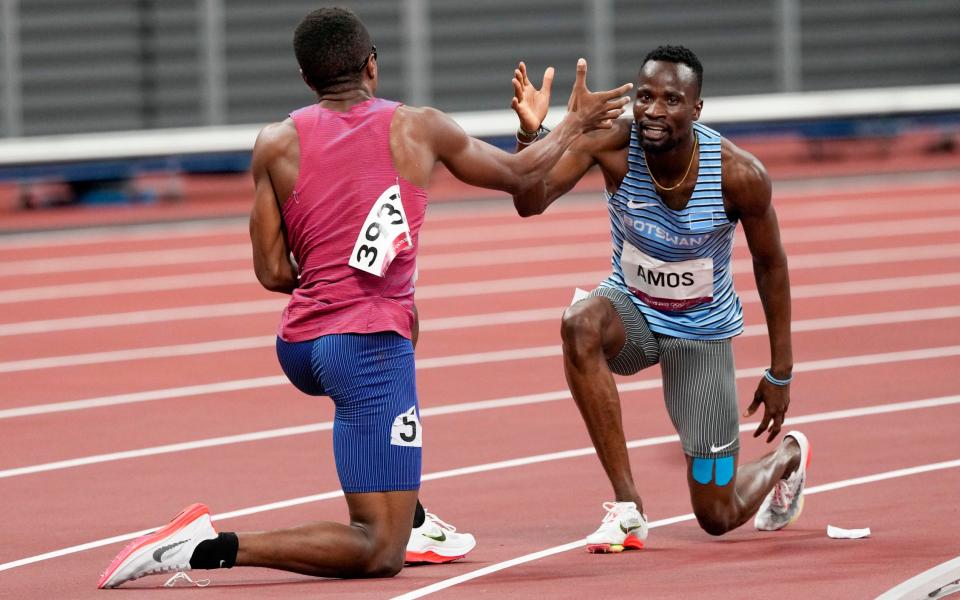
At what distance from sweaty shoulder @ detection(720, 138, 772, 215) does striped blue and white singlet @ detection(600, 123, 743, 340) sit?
0.03 metres

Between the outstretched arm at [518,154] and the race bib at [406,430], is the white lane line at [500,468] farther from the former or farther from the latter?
the outstretched arm at [518,154]

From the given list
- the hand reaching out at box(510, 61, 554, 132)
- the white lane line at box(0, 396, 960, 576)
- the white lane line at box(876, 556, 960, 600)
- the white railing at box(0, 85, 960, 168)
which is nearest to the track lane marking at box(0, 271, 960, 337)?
the white lane line at box(0, 396, 960, 576)

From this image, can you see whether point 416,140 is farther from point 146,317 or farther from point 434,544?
point 146,317

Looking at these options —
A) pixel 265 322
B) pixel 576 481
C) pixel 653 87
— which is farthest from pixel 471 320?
pixel 653 87

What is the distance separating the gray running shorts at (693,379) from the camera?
20.5 ft

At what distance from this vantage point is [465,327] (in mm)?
12422

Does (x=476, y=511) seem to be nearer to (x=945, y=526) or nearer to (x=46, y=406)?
(x=945, y=526)

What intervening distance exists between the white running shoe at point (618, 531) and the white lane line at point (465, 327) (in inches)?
192

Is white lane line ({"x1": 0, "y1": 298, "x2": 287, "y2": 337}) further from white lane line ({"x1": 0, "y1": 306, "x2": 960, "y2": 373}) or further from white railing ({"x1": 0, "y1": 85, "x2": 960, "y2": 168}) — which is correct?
white railing ({"x1": 0, "y1": 85, "x2": 960, "y2": 168})

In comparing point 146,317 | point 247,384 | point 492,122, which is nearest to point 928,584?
point 247,384

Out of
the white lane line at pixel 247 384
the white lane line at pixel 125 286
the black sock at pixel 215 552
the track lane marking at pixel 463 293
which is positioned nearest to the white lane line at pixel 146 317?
the track lane marking at pixel 463 293

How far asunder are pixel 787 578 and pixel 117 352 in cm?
711

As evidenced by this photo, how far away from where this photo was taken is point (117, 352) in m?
11.7

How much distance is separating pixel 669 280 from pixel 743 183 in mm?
452
